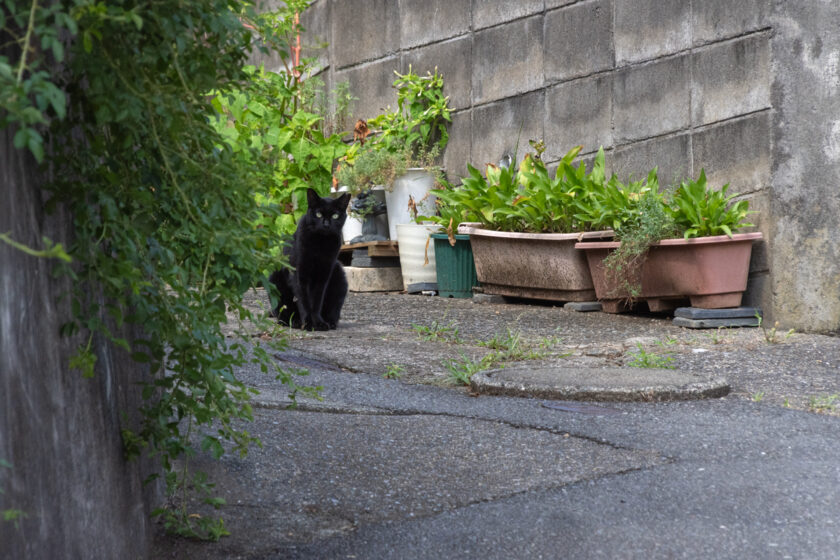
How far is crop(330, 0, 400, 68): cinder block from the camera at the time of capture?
8.13 meters

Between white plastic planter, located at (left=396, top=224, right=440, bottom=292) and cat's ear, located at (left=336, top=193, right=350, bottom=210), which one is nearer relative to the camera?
cat's ear, located at (left=336, top=193, right=350, bottom=210)

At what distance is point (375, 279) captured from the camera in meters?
7.65

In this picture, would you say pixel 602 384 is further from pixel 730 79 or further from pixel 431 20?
pixel 431 20

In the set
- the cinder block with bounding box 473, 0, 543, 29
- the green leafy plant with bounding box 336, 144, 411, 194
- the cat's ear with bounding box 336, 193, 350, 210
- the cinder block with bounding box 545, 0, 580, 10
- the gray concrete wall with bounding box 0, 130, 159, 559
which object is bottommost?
the gray concrete wall with bounding box 0, 130, 159, 559

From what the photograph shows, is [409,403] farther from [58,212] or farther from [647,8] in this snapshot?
[647,8]

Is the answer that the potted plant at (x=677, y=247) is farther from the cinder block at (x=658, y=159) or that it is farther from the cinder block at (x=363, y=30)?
the cinder block at (x=363, y=30)

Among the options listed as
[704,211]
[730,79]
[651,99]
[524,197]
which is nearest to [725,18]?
[730,79]

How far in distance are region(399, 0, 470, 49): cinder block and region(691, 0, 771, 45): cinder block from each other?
2.15 metres

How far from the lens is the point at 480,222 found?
6.77 meters

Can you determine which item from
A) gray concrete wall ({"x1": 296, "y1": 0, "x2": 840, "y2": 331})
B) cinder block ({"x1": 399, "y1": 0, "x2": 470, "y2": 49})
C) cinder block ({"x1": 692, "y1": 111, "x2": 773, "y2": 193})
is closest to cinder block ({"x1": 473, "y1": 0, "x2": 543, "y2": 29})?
gray concrete wall ({"x1": 296, "y1": 0, "x2": 840, "y2": 331})

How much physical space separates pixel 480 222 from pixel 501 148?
2.67 feet

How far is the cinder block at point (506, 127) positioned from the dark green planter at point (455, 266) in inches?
31.1

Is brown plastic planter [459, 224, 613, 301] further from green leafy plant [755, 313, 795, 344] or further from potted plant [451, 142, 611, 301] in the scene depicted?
green leafy plant [755, 313, 795, 344]

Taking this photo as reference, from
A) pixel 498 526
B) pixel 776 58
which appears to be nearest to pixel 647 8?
pixel 776 58
